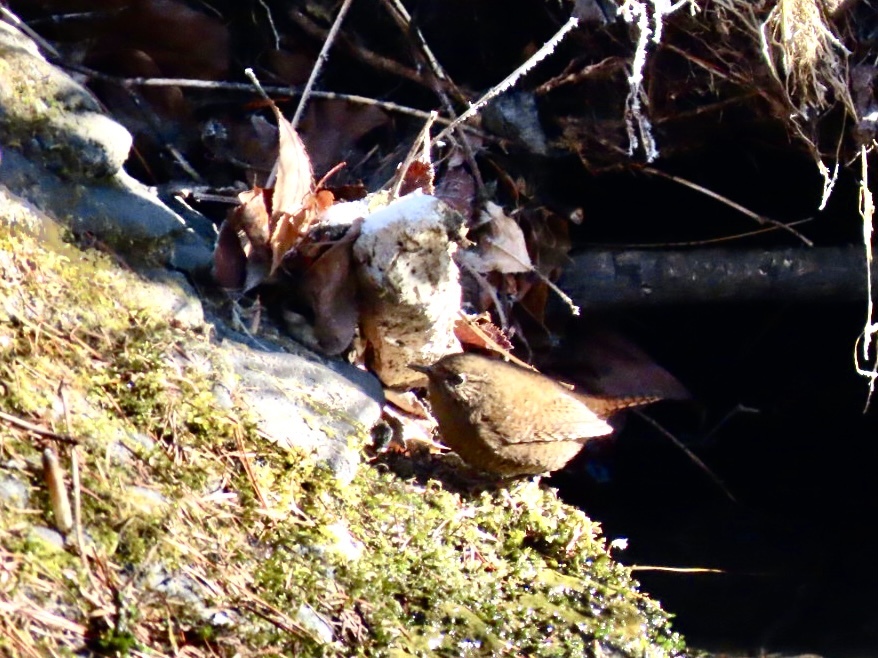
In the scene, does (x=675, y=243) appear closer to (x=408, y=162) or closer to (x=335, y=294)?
(x=408, y=162)

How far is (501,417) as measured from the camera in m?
3.42

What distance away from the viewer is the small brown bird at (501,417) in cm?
338

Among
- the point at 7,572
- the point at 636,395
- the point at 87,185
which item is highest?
the point at 87,185

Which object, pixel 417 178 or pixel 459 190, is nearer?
pixel 417 178

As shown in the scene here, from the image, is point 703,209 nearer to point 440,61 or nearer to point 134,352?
point 440,61

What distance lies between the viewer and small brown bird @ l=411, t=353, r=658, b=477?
3379mm

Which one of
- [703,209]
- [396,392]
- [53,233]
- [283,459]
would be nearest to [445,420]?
[396,392]

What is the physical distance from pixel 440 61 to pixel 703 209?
151 centimetres

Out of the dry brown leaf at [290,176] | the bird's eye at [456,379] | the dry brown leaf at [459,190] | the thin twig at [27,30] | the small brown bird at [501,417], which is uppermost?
the thin twig at [27,30]

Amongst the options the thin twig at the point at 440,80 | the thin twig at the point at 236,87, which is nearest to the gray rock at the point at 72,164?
Answer: the thin twig at the point at 236,87

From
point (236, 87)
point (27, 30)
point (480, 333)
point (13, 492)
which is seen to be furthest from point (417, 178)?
point (13, 492)

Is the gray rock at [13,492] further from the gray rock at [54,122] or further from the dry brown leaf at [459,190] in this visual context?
the dry brown leaf at [459,190]

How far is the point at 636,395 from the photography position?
452 cm

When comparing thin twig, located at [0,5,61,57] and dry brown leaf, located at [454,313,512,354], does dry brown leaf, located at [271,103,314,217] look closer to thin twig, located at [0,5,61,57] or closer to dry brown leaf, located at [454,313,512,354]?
dry brown leaf, located at [454,313,512,354]
